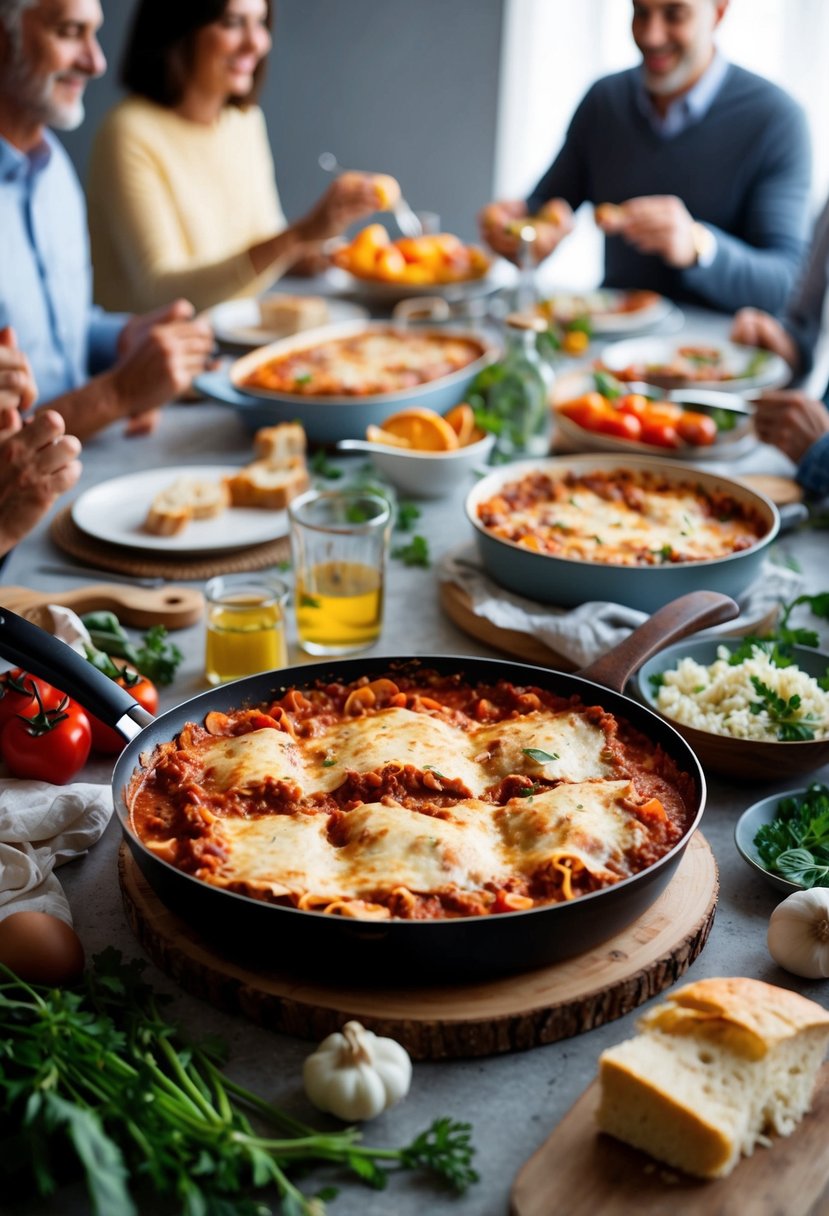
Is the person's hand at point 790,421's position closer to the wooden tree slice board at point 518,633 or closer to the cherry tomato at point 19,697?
the wooden tree slice board at point 518,633

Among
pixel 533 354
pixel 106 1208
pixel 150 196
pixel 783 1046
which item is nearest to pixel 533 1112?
pixel 783 1046

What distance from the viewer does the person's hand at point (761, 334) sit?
4.55 m

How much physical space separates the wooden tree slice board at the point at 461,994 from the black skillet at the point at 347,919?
0.03m

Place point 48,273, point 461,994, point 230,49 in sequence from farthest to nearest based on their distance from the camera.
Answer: point 230,49 < point 48,273 < point 461,994

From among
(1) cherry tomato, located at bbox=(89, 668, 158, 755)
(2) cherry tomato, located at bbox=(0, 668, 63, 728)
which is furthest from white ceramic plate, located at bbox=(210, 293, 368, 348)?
(2) cherry tomato, located at bbox=(0, 668, 63, 728)

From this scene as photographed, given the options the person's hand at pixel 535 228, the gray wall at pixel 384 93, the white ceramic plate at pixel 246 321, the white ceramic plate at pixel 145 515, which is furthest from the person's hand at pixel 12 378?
the gray wall at pixel 384 93

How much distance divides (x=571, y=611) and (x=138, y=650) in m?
0.92

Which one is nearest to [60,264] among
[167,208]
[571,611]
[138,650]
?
[167,208]

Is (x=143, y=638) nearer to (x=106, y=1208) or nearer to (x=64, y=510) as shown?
(x=64, y=510)

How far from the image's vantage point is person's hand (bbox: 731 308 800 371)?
4.55 meters

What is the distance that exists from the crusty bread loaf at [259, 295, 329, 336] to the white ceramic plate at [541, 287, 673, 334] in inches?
37.0

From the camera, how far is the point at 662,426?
3535mm

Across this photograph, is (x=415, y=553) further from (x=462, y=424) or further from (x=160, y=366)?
(x=160, y=366)

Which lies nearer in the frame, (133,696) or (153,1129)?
(153,1129)
